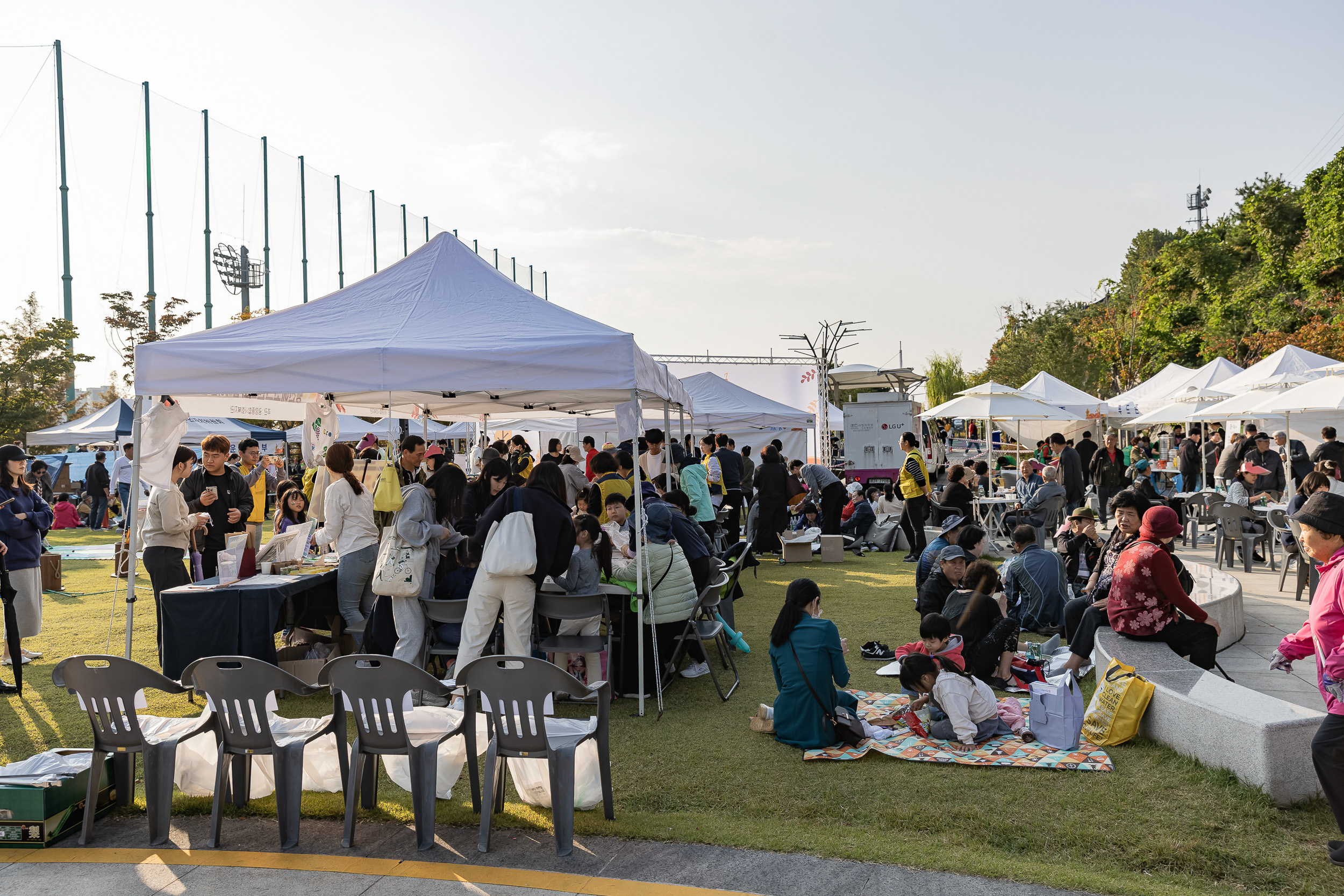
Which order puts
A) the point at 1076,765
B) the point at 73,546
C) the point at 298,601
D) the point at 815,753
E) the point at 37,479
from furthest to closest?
the point at 37,479 < the point at 73,546 < the point at 298,601 < the point at 815,753 < the point at 1076,765

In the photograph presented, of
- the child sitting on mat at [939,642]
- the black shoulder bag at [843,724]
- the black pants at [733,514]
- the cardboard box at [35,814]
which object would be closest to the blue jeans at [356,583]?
the cardboard box at [35,814]

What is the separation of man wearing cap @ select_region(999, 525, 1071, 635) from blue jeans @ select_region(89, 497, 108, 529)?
20.8m

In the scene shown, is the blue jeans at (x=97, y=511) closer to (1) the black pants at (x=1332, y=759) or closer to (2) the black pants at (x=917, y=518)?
(2) the black pants at (x=917, y=518)

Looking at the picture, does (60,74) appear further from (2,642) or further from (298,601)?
(298,601)

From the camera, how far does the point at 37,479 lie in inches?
736

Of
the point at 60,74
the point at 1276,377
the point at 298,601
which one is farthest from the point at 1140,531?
the point at 60,74

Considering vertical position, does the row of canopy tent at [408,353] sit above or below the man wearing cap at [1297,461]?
above

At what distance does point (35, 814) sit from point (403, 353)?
3104 millimetres

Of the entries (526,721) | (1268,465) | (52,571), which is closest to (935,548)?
(526,721)

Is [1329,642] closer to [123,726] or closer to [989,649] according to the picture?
[989,649]

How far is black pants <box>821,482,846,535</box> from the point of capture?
13.3m

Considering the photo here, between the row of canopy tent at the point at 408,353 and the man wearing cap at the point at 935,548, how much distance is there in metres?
3.05

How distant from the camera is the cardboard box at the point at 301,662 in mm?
6473

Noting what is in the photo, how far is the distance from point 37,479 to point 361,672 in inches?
759
